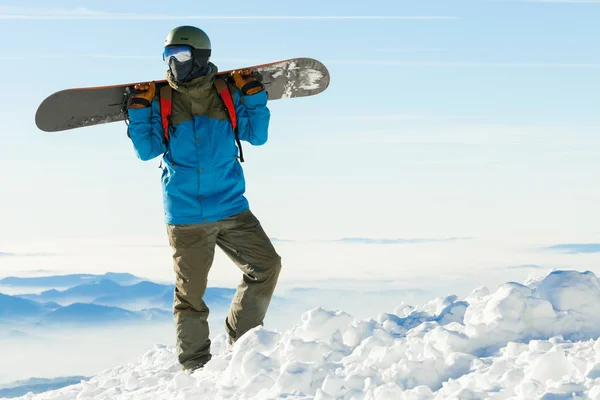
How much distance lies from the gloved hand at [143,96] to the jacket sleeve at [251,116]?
0.76 meters

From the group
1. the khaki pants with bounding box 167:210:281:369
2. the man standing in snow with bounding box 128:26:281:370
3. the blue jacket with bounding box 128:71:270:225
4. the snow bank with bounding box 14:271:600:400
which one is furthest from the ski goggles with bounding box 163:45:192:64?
the snow bank with bounding box 14:271:600:400

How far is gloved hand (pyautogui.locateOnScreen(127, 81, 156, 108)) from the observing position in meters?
6.57

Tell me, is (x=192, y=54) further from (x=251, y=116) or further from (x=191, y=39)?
(x=251, y=116)

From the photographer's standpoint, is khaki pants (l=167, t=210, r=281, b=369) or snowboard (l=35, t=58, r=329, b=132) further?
snowboard (l=35, t=58, r=329, b=132)

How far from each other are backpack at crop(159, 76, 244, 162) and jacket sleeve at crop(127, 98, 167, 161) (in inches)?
2.8

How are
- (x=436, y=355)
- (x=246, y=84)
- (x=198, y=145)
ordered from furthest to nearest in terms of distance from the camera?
(x=246, y=84) → (x=198, y=145) → (x=436, y=355)

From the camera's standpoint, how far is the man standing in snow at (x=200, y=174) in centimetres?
655

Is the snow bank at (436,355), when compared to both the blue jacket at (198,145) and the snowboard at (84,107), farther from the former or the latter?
the snowboard at (84,107)

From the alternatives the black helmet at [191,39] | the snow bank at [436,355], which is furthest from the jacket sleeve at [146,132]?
the snow bank at [436,355]

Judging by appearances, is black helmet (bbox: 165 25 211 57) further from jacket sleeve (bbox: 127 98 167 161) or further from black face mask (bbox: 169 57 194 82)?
jacket sleeve (bbox: 127 98 167 161)

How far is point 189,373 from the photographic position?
22.0 ft

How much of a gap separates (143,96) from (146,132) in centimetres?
34

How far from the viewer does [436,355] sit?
5.09 metres

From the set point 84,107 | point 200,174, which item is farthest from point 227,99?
point 84,107
